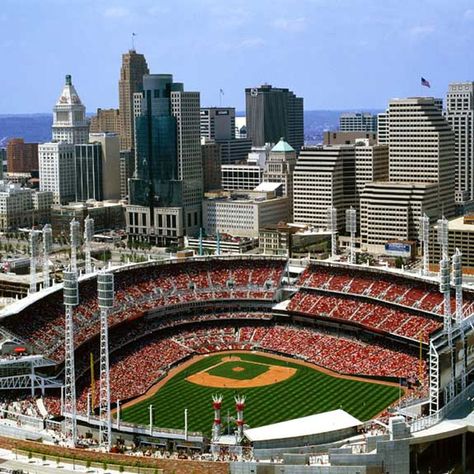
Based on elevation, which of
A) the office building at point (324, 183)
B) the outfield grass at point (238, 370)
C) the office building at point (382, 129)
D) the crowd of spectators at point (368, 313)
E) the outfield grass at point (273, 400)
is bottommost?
the outfield grass at point (273, 400)

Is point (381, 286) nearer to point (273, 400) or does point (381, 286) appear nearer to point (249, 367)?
point (249, 367)

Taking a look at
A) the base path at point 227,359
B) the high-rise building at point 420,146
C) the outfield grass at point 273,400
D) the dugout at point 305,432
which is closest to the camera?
the dugout at point 305,432

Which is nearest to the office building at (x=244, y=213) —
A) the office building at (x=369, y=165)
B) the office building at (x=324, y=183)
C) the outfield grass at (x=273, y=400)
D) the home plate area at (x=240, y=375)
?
the office building at (x=324, y=183)

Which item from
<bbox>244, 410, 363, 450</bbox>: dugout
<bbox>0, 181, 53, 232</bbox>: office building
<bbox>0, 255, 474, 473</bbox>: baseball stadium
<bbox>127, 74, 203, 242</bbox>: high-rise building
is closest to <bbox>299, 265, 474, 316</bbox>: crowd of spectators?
<bbox>0, 255, 474, 473</bbox>: baseball stadium

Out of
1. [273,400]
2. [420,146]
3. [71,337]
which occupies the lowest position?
[273,400]

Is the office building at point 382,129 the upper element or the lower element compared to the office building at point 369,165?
upper

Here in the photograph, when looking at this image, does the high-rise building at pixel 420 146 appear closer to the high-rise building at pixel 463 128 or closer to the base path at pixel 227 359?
the high-rise building at pixel 463 128

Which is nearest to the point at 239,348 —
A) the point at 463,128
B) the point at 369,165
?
the point at 369,165

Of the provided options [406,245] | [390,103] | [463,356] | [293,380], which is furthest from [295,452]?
[390,103]
